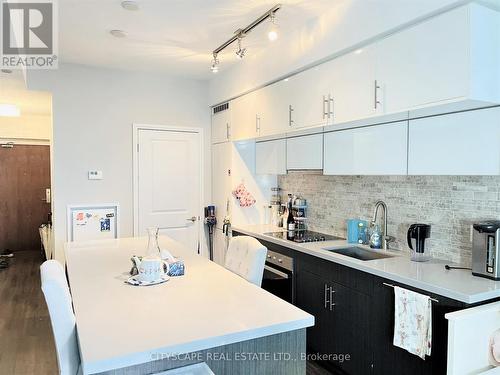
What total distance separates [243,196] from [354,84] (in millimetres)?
2015

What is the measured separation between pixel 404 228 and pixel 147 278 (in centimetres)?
188

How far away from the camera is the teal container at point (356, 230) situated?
315 cm

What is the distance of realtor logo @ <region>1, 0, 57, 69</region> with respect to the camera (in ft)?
8.71

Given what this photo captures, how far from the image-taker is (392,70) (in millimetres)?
2318

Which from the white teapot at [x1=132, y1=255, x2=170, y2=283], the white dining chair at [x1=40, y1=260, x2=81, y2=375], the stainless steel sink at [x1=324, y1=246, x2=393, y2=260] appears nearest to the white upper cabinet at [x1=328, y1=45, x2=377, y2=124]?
the stainless steel sink at [x1=324, y1=246, x2=393, y2=260]

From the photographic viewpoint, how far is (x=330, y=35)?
2.73 metres

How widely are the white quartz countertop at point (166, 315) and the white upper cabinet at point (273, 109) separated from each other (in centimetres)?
154

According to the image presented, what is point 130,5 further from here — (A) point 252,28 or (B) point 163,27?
(A) point 252,28

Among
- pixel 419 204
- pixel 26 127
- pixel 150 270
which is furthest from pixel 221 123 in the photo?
pixel 26 127

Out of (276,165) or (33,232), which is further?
(33,232)

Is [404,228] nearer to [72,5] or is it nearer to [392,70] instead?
[392,70]

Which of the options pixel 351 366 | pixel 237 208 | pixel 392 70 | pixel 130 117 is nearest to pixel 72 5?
pixel 130 117

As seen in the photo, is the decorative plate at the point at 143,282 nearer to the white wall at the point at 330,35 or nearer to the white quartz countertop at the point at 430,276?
the white quartz countertop at the point at 430,276

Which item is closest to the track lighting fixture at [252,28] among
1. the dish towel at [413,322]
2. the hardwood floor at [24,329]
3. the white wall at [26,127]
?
the dish towel at [413,322]
